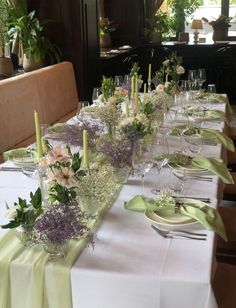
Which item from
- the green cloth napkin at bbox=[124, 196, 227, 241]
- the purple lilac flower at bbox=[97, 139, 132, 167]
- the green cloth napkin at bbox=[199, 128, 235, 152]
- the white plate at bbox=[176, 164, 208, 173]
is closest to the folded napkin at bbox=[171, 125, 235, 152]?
the green cloth napkin at bbox=[199, 128, 235, 152]

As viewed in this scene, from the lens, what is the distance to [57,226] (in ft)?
3.76

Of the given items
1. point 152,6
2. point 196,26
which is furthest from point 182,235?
point 152,6

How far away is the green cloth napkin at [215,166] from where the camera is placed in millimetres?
1844

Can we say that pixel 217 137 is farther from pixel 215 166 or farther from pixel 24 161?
pixel 24 161

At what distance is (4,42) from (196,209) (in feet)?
11.6

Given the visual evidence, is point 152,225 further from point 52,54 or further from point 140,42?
point 140,42

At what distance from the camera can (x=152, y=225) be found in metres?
1.40

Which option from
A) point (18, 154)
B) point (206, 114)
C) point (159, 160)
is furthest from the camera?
point (206, 114)

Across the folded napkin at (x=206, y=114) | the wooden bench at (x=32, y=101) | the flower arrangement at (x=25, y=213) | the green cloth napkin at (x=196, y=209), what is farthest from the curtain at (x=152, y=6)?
the flower arrangement at (x=25, y=213)

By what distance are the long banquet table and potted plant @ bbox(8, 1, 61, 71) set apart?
3.47m

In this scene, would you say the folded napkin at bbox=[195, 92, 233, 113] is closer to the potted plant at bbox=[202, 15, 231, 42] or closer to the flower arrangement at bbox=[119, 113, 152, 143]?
the flower arrangement at bbox=[119, 113, 152, 143]

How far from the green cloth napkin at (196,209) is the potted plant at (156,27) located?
5.92 meters

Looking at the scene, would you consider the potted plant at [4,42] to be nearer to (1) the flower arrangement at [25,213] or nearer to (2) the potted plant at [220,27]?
(1) the flower arrangement at [25,213]

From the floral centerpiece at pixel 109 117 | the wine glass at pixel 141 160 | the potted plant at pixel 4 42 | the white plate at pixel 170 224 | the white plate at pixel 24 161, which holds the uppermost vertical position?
the potted plant at pixel 4 42
